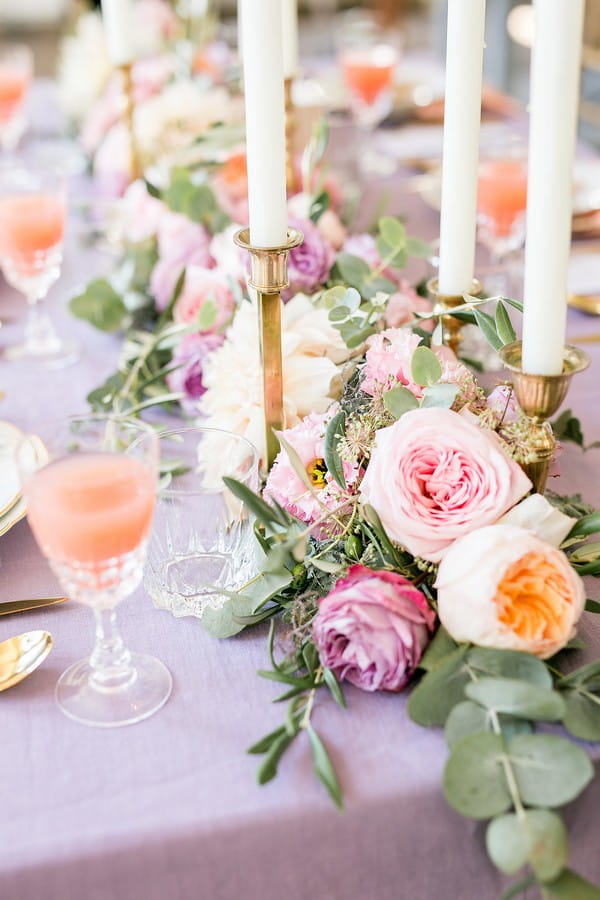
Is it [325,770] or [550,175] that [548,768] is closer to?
[325,770]

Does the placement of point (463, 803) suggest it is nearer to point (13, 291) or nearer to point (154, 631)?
point (154, 631)

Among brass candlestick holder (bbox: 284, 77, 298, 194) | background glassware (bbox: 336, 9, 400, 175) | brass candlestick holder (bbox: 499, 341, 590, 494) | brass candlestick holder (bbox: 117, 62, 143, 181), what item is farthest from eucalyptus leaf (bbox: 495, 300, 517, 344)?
background glassware (bbox: 336, 9, 400, 175)

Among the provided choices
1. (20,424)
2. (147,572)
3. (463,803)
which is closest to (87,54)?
(20,424)

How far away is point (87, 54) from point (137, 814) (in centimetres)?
209

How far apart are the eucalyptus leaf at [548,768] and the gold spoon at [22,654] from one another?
1.17 ft

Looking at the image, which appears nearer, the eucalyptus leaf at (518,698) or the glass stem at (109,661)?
the eucalyptus leaf at (518,698)

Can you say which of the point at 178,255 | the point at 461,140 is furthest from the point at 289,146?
the point at 461,140

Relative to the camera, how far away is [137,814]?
637mm

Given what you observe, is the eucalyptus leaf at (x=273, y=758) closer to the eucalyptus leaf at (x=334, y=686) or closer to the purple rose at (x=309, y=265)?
the eucalyptus leaf at (x=334, y=686)

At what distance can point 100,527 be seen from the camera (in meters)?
0.67

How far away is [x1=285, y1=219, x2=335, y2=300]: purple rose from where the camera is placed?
1.10 meters

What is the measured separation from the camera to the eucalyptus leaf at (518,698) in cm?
64

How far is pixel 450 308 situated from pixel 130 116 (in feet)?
3.17

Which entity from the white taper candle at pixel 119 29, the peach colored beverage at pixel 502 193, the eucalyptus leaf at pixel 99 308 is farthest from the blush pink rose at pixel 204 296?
the white taper candle at pixel 119 29
